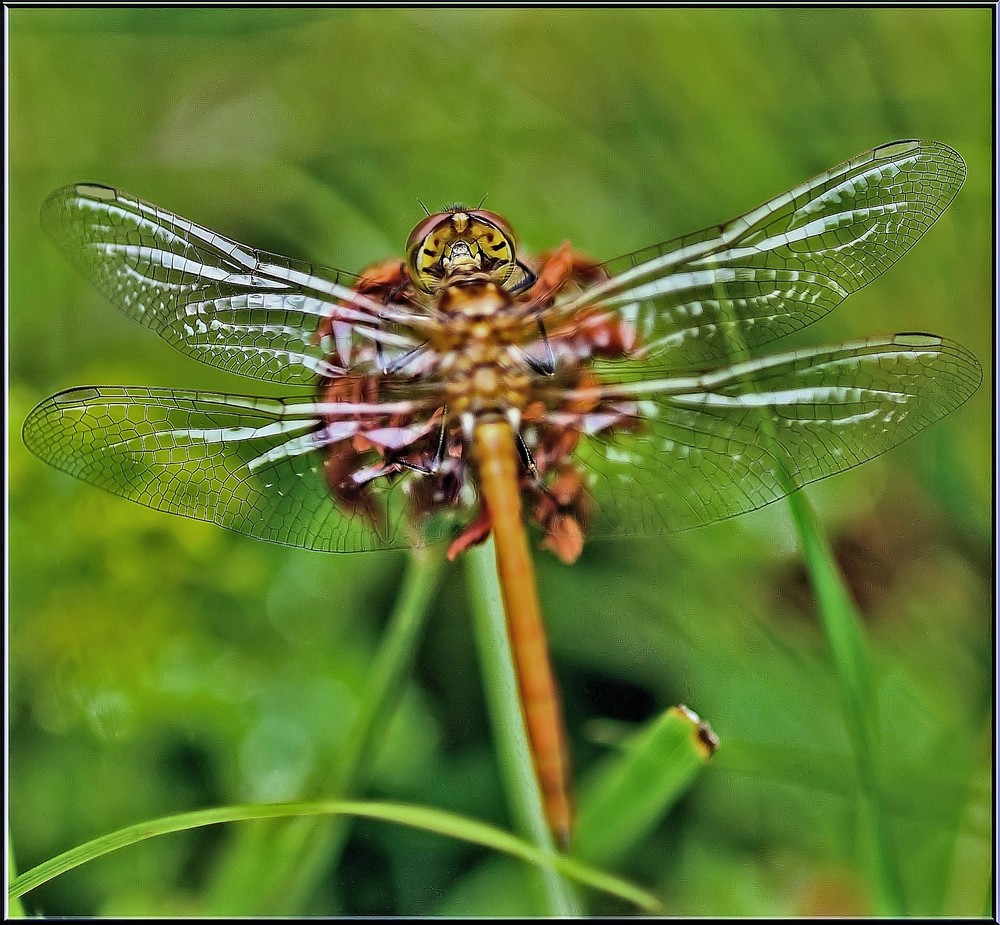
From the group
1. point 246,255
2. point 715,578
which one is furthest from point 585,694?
point 246,255

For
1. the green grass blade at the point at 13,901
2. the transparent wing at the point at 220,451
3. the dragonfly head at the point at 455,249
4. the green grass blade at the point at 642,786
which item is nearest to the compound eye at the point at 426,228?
the dragonfly head at the point at 455,249

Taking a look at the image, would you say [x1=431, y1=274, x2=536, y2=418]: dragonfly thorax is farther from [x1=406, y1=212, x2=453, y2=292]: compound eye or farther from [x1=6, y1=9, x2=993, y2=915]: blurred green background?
[x1=6, y1=9, x2=993, y2=915]: blurred green background

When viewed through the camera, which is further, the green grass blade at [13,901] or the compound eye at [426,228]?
the green grass blade at [13,901]

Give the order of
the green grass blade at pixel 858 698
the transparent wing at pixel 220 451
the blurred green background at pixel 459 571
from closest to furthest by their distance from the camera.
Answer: the transparent wing at pixel 220 451 → the green grass blade at pixel 858 698 → the blurred green background at pixel 459 571

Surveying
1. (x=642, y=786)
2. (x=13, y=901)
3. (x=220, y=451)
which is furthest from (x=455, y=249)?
(x=13, y=901)

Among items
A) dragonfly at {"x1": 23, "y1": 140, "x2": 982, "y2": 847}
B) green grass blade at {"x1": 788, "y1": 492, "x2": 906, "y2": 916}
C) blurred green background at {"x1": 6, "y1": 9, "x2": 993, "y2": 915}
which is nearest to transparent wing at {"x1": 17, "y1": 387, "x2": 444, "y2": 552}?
dragonfly at {"x1": 23, "y1": 140, "x2": 982, "y2": 847}

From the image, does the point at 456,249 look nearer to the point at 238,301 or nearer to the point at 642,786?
the point at 238,301

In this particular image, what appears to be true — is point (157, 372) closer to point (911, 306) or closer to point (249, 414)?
point (249, 414)

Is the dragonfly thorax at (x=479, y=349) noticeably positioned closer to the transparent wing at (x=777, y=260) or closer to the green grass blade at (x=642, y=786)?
the transparent wing at (x=777, y=260)
